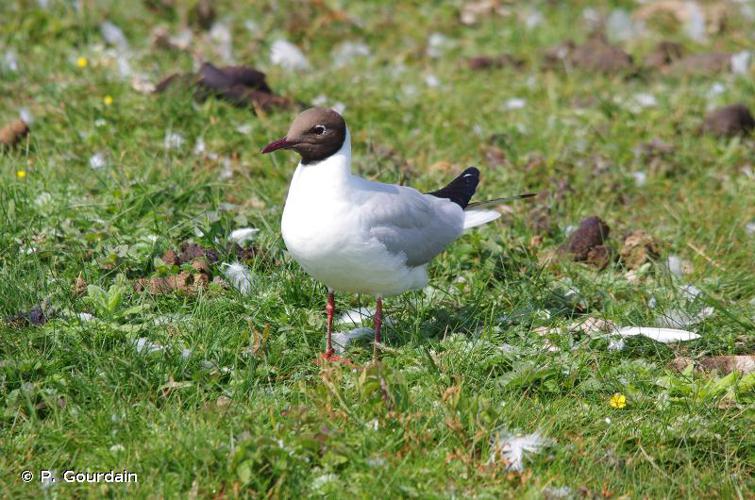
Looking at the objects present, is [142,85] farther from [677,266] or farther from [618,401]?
[618,401]

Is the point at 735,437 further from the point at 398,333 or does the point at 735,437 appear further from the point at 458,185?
the point at 458,185

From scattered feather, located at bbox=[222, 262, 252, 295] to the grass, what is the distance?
5 centimetres

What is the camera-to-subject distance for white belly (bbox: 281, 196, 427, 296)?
4230 millimetres

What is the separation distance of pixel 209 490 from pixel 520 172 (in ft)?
12.3

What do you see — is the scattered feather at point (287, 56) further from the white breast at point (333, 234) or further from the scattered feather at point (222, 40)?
the white breast at point (333, 234)

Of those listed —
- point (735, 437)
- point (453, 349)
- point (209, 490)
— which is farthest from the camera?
point (453, 349)

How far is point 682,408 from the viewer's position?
4219 millimetres

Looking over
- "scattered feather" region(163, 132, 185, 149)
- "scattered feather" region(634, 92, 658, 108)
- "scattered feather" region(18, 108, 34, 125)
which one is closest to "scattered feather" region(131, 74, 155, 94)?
"scattered feather" region(163, 132, 185, 149)

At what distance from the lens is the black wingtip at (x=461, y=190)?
203 inches

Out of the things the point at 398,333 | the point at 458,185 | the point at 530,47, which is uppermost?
the point at 458,185

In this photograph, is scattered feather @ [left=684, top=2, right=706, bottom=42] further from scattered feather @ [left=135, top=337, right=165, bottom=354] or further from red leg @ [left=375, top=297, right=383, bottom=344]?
scattered feather @ [left=135, top=337, right=165, bottom=354]

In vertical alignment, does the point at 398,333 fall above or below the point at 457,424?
below

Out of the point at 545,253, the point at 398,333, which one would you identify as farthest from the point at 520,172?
the point at 398,333

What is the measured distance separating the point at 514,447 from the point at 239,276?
1.79 m
